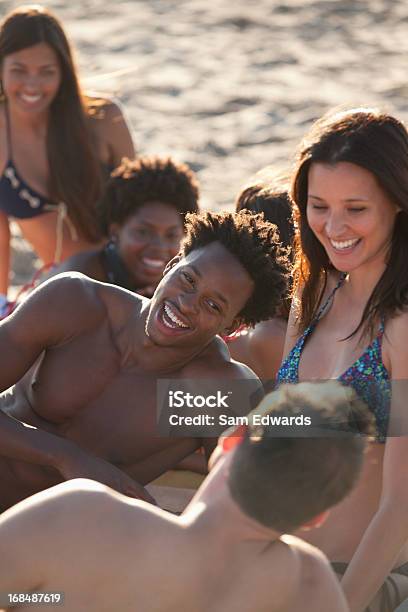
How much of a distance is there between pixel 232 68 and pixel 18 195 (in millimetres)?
4588

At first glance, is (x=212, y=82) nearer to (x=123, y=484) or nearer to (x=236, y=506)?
(x=123, y=484)

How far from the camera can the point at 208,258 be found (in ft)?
9.56

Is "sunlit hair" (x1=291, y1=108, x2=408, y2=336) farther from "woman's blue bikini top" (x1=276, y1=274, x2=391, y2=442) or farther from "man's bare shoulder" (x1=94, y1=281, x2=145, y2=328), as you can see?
"man's bare shoulder" (x1=94, y1=281, x2=145, y2=328)

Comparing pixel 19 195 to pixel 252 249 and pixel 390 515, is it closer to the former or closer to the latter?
pixel 252 249

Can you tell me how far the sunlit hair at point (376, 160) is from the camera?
2.73m

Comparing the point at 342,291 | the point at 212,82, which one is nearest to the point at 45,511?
the point at 342,291

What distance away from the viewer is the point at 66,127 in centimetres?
511

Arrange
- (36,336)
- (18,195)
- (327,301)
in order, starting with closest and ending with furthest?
(36,336)
(327,301)
(18,195)

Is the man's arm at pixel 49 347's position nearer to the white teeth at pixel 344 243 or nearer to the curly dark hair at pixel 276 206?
the white teeth at pixel 344 243

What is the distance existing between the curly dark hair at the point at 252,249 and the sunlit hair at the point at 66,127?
2.02 metres

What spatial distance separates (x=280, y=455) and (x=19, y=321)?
3.53 ft

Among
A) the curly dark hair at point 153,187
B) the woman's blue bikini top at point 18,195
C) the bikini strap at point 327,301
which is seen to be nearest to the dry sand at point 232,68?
the woman's blue bikini top at point 18,195

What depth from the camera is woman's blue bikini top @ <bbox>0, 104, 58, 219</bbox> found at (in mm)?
5172

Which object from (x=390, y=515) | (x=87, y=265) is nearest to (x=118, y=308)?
(x=390, y=515)
